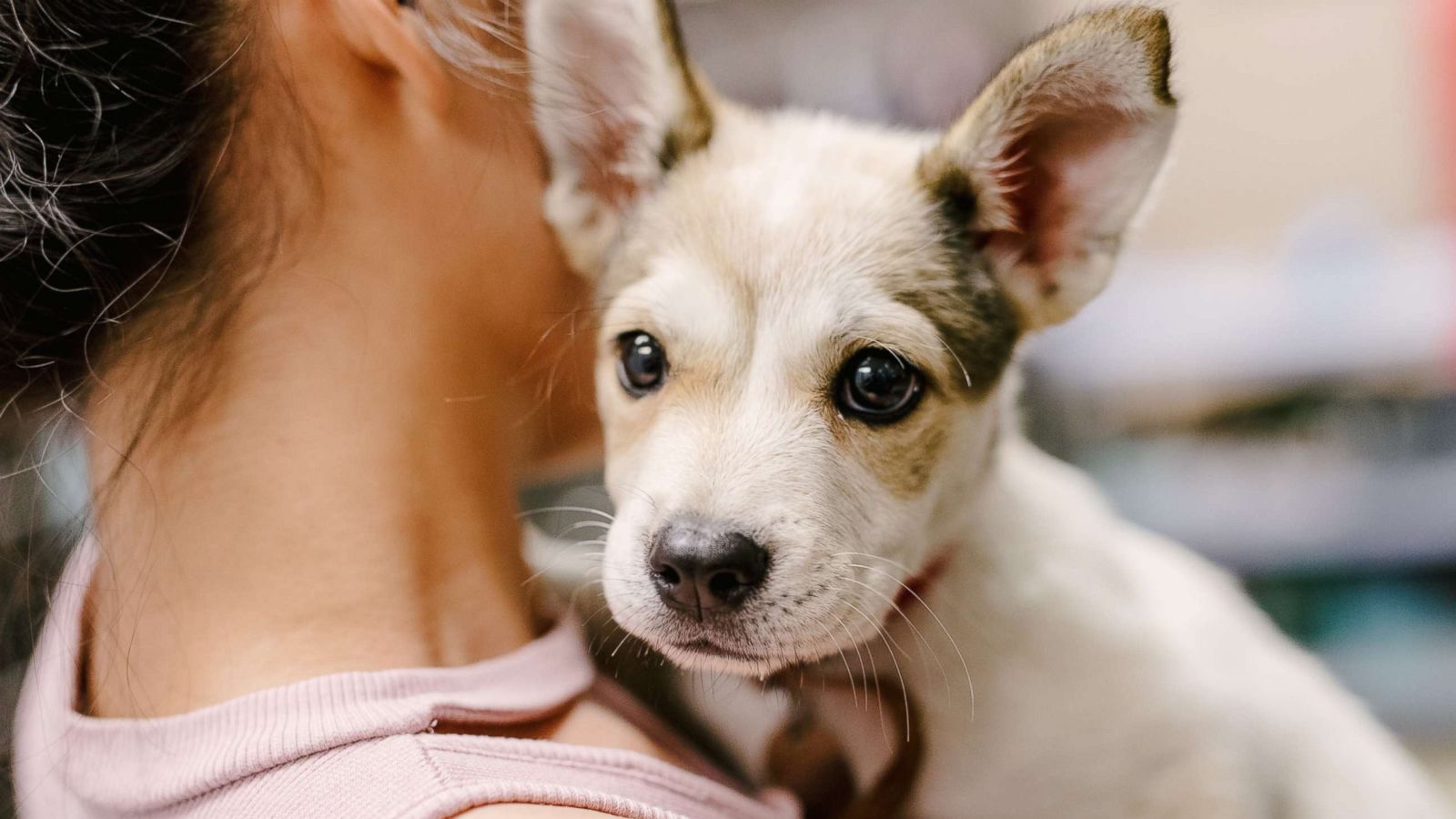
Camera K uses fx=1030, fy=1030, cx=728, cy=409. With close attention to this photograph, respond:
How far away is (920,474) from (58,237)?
0.95 meters

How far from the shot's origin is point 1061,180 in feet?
4.21

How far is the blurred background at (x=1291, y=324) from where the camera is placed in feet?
8.18

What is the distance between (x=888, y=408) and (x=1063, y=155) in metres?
0.38

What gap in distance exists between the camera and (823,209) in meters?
1.28

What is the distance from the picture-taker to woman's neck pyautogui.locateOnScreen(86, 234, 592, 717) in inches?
40.9

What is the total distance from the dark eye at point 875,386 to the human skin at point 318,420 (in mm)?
440

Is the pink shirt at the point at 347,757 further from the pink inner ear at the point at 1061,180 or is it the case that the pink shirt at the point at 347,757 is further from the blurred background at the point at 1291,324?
the blurred background at the point at 1291,324

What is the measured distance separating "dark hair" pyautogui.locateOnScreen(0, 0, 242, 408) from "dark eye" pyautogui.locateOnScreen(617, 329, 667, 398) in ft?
1.62

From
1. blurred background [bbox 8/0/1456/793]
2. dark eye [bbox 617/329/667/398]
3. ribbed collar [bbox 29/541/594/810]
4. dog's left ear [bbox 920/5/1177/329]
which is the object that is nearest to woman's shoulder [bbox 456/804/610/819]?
ribbed collar [bbox 29/541/594/810]

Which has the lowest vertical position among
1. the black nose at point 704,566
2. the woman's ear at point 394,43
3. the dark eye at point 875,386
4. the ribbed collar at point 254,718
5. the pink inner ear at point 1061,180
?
the ribbed collar at point 254,718

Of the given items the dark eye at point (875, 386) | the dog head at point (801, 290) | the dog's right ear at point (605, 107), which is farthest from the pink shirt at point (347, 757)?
the dog's right ear at point (605, 107)

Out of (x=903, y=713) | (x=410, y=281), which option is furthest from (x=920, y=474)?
(x=410, y=281)

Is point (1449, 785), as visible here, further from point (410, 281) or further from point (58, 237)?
point (58, 237)

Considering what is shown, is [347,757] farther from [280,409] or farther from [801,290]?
[801,290]
